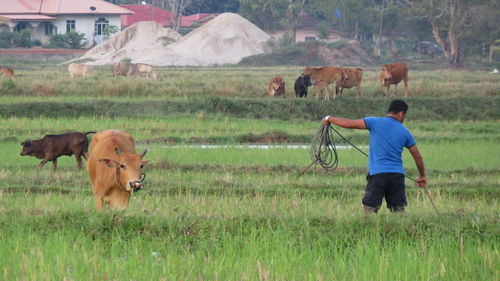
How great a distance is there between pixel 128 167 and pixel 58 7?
2177 inches

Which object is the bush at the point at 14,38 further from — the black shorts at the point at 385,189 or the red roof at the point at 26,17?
the black shorts at the point at 385,189

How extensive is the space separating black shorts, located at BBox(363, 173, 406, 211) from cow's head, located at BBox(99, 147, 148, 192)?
217 centimetres

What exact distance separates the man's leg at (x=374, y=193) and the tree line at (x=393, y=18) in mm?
44335

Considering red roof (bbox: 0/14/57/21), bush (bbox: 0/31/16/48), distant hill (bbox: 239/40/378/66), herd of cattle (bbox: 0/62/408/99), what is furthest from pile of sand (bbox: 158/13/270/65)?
herd of cattle (bbox: 0/62/408/99)

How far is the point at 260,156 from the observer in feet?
52.2

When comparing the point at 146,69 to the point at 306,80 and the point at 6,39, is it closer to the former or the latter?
the point at 306,80

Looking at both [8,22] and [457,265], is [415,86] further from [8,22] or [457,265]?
[8,22]

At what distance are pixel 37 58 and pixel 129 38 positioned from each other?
252 inches

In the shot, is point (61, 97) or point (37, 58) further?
point (37, 58)

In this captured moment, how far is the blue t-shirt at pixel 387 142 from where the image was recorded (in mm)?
8633

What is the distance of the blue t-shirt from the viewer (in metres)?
8.63

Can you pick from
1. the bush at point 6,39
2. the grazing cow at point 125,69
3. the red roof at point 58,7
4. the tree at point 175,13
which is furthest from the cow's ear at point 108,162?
the tree at point 175,13

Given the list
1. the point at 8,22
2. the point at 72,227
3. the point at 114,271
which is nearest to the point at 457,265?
the point at 114,271

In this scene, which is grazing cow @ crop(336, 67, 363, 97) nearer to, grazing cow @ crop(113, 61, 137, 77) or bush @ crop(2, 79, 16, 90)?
bush @ crop(2, 79, 16, 90)
